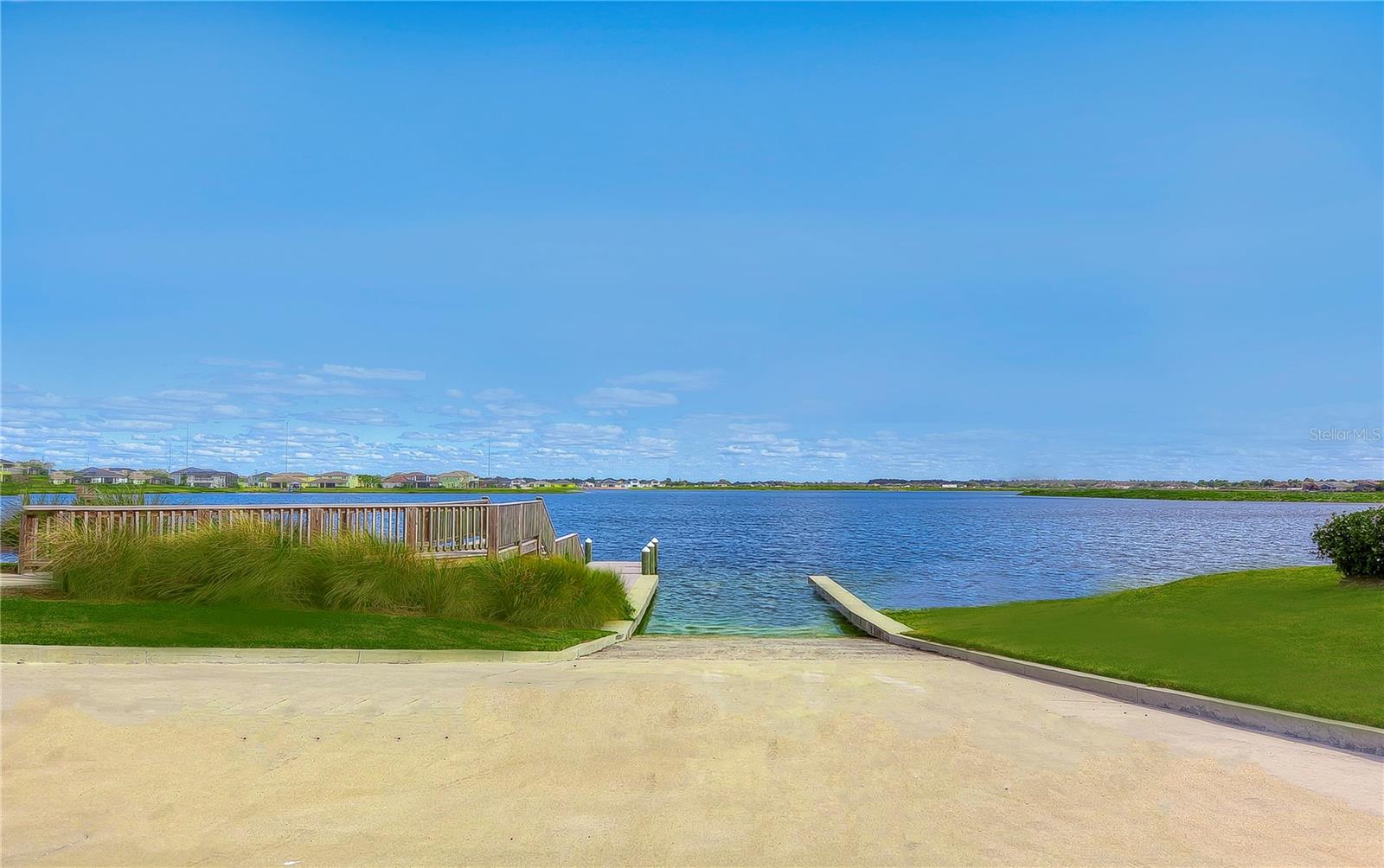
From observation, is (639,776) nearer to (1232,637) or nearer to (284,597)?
(1232,637)

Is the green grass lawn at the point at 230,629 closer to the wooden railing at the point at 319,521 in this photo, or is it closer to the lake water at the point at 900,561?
the wooden railing at the point at 319,521

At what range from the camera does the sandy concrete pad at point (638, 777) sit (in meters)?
4.38

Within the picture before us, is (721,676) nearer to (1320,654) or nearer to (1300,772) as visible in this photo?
(1300,772)

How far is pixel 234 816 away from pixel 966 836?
420 cm

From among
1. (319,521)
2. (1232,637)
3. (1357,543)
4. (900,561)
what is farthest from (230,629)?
(900,561)

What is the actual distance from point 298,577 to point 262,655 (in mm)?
2752

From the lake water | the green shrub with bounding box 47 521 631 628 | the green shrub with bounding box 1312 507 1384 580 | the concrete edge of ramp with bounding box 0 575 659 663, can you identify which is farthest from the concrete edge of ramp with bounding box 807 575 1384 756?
the lake water

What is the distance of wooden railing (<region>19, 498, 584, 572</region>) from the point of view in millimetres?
13680

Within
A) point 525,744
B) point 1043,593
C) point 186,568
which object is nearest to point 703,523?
point 1043,593

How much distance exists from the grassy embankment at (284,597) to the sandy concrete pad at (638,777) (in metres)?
1.94

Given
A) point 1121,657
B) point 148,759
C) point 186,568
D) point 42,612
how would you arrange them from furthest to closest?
point 186,568 < point 42,612 < point 1121,657 < point 148,759

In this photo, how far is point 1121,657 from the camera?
9320 millimetres

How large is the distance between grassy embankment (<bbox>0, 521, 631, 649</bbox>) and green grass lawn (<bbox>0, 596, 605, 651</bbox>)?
0.07 ft

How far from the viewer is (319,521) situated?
14.7 m
